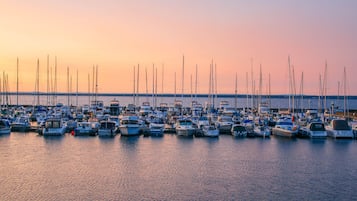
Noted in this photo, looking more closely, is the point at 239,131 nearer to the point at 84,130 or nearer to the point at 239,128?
the point at 239,128

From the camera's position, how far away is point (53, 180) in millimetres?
27844

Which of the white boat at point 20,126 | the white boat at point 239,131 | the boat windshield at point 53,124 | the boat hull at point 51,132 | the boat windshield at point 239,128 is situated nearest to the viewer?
the boat hull at point 51,132

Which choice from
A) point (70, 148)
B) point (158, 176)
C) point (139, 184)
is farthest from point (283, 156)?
point (70, 148)

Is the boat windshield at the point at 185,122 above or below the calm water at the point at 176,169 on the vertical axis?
above

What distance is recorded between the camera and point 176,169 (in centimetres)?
3181

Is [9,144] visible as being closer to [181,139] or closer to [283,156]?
[181,139]

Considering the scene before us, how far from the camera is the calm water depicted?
2498cm

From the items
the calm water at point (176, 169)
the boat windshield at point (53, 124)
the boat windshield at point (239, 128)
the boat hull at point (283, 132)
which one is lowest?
the calm water at point (176, 169)

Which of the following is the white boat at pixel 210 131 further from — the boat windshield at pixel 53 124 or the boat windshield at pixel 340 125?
the boat windshield at pixel 53 124

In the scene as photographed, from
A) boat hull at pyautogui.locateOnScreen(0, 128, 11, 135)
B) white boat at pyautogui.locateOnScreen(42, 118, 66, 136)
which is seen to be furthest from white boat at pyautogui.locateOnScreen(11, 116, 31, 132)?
white boat at pyautogui.locateOnScreen(42, 118, 66, 136)

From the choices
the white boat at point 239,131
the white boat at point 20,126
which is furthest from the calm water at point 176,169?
the white boat at point 20,126

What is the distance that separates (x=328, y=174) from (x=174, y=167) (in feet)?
33.8

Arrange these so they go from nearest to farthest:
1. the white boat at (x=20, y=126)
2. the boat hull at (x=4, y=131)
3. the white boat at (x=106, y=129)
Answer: the white boat at (x=106, y=129)
the boat hull at (x=4, y=131)
the white boat at (x=20, y=126)

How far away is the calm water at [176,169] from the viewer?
82.0 feet
